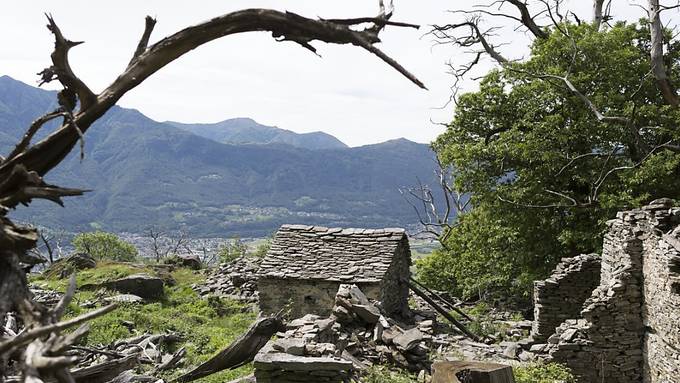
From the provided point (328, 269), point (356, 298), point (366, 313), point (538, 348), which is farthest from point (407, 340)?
point (328, 269)

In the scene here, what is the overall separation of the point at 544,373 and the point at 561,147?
10.2 meters

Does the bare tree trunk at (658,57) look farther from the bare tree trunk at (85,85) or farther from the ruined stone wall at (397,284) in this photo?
the bare tree trunk at (85,85)

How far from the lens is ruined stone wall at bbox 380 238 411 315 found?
19906 mm

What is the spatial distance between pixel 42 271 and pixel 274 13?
108 ft

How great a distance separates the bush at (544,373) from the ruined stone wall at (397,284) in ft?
23.7

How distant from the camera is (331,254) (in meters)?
21.4

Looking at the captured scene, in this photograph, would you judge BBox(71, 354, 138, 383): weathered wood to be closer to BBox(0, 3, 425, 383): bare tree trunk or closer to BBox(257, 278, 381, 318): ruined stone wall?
BBox(0, 3, 425, 383): bare tree trunk

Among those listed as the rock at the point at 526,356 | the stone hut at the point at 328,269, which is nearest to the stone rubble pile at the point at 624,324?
the rock at the point at 526,356

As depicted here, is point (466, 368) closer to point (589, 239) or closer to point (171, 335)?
point (171, 335)

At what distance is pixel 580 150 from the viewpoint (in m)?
20.3

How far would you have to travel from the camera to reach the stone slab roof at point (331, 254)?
2008 cm

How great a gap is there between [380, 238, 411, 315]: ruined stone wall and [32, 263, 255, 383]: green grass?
508cm

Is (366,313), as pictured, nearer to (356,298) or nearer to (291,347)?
(356,298)

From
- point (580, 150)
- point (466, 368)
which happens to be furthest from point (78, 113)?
point (580, 150)
